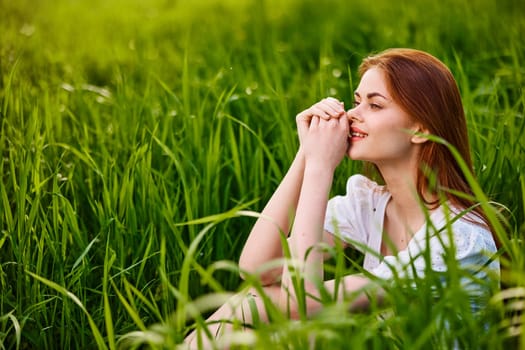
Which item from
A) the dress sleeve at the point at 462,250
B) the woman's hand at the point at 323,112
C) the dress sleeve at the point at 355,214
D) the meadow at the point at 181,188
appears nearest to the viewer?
the meadow at the point at 181,188

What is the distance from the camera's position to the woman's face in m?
2.17

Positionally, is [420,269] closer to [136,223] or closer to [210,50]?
[136,223]

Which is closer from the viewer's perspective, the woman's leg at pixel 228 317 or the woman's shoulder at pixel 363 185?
the woman's leg at pixel 228 317

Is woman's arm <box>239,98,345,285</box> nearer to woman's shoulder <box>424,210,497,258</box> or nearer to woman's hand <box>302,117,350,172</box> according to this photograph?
woman's hand <box>302,117,350,172</box>

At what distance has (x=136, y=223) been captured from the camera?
256 centimetres

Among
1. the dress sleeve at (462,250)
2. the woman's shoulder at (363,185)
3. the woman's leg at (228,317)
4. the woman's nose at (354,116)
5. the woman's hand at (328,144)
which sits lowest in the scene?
the woman's leg at (228,317)

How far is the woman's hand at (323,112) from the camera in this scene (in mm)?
2293

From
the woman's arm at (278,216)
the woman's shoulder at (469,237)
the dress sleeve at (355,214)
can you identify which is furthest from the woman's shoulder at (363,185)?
the woman's shoulder at (469,237)

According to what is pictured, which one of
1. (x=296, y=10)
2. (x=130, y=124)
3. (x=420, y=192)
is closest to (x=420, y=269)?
(x=420, y=192)

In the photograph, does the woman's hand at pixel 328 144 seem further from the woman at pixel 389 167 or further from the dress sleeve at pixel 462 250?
the dress sleeve at pixel 462 250

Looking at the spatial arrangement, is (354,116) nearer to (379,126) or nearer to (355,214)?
(379,126)

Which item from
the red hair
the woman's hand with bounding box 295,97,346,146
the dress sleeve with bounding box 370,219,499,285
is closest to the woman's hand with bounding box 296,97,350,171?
the woman's hand with bounding box 295,97,346,146

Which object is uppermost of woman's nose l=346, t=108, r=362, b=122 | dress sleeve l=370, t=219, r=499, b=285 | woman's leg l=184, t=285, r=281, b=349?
woman's nose l=346, t=108, r=362, b=122

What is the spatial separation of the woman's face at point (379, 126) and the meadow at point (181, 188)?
31cm
